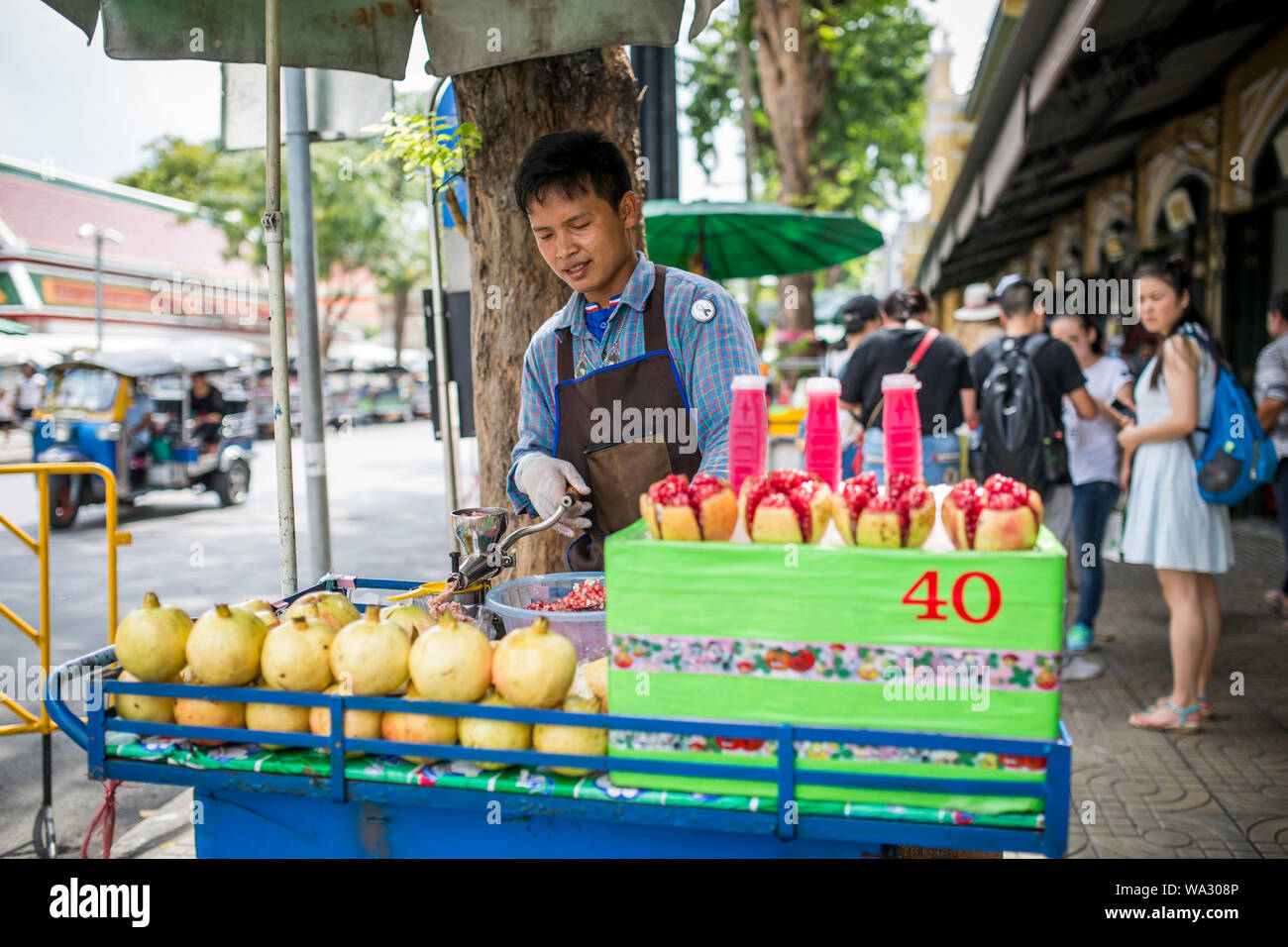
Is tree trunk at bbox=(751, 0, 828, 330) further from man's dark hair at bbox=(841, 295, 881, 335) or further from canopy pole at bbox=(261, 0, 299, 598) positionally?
canopy pole at bbox=(261, 0, 299, 598)

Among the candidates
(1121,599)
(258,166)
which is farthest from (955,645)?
(258,166)

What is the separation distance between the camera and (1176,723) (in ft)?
15.1

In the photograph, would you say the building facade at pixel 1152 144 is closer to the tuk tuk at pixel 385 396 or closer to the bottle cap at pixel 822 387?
the bottle cap at pixel 822 387

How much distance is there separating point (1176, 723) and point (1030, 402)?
5.93 feet

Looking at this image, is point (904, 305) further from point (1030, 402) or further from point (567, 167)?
point (567, 167)

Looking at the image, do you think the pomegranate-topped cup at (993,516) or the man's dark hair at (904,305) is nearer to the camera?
the pomegranate-topped cup at (993,516)

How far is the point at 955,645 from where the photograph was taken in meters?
1.42

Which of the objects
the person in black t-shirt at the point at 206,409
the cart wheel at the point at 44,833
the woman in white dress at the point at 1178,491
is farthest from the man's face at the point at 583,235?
the person in black t-shirt at the point at 206,409

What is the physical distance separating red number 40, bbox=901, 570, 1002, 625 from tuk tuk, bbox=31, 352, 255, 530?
1255cm

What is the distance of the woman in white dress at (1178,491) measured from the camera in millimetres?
4293

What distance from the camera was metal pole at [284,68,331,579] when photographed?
518 cm

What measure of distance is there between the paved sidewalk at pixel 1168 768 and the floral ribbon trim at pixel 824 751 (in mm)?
2011

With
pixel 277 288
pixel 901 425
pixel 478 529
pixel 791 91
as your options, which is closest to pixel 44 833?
pixel 277 288

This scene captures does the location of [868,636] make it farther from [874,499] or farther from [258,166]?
[258,166]
